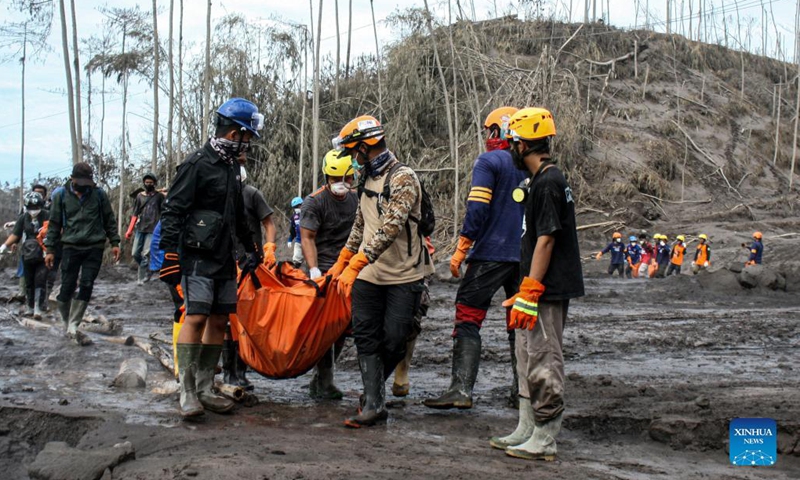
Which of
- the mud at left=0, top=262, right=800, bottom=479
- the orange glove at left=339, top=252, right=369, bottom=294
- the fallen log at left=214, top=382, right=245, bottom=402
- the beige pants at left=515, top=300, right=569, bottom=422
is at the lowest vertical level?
the mud at left=0, top=262, right=800, bottom=479

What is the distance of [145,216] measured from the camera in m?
14.1

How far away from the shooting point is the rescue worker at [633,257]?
78.9 feet

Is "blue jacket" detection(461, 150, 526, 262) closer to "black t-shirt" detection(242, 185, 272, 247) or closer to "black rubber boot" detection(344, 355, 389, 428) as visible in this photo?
"black rubber boot" detection(344, 355, 389, 428)

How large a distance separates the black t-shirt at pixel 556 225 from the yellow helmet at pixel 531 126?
0.20m

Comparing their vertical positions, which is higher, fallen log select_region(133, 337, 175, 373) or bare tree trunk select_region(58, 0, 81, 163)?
bare tree trunk select_region(58, 0, 81, 163)

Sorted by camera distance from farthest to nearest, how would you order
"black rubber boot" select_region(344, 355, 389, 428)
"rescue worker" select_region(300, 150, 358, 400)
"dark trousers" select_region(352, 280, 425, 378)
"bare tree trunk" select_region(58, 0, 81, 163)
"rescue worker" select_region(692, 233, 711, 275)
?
"rescue worker" select_region(692, 233, 711, 275) → "bare tree trunk" select_region(58, 0, 81, 163) → "rescue worker" select_region(300, 150, 358, 400) → "dark trousers" select_region(352, 280, 425, 378) → "black rubber boot" select_region(344, 355, 389, 428)

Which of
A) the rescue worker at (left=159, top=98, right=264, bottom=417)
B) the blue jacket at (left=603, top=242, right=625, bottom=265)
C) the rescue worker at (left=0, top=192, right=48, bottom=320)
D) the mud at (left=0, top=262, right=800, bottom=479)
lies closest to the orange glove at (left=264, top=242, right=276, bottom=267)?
the rescue worker at (left=159, top=98, right=264, bottom=417)

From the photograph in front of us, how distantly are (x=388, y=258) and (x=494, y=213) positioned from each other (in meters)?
0.85

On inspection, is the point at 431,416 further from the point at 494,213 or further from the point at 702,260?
the point at 702,260

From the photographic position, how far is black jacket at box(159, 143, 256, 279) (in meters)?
5.13

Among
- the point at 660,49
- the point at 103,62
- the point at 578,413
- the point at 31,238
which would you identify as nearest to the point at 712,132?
the point at 660,49

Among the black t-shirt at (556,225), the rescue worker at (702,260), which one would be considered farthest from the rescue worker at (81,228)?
the rescue worker at (702,260)

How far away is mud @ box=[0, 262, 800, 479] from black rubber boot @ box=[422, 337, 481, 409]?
0.09m

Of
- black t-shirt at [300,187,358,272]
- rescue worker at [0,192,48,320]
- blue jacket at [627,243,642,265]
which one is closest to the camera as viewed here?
black t-shirt at [300,187,358,272]
